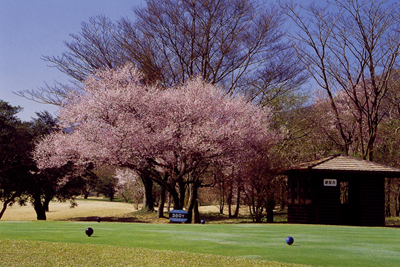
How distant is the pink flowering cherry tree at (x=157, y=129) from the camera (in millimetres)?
18562

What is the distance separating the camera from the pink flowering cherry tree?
18.6m

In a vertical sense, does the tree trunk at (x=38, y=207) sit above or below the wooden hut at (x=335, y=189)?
below

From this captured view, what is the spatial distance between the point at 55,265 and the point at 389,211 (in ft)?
92.7

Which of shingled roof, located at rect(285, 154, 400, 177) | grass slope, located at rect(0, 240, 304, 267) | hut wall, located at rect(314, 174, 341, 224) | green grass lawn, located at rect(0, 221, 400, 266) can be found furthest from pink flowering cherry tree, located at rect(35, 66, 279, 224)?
grass slope, located at rect(0, 240, 304, 267)

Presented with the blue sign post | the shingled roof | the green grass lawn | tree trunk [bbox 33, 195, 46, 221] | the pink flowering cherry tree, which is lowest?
tree trunk [bbox 33, 195, 46, 221]

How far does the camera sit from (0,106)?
981 inches

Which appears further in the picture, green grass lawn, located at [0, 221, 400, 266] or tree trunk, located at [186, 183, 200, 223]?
tree trunk, located at [186, 183, 200, 223]

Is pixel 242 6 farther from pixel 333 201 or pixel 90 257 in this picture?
pixel 90 257

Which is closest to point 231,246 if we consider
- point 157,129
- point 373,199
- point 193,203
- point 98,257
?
point 98,257

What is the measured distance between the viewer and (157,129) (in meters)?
19.2

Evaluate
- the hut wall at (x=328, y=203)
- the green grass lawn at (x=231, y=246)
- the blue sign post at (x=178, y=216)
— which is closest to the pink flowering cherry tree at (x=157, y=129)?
the blue sign post at (x=178, y=216)

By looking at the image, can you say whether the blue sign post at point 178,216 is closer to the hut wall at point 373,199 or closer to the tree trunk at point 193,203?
the tree trunk at point 193,203

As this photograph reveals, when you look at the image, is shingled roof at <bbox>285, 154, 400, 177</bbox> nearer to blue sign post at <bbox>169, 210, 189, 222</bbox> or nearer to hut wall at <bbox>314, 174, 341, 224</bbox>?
hut wall at <bbox>314, 174, 341, 224</bbox>

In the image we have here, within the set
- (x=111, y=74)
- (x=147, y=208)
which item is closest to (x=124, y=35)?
(x=111, y=74)
